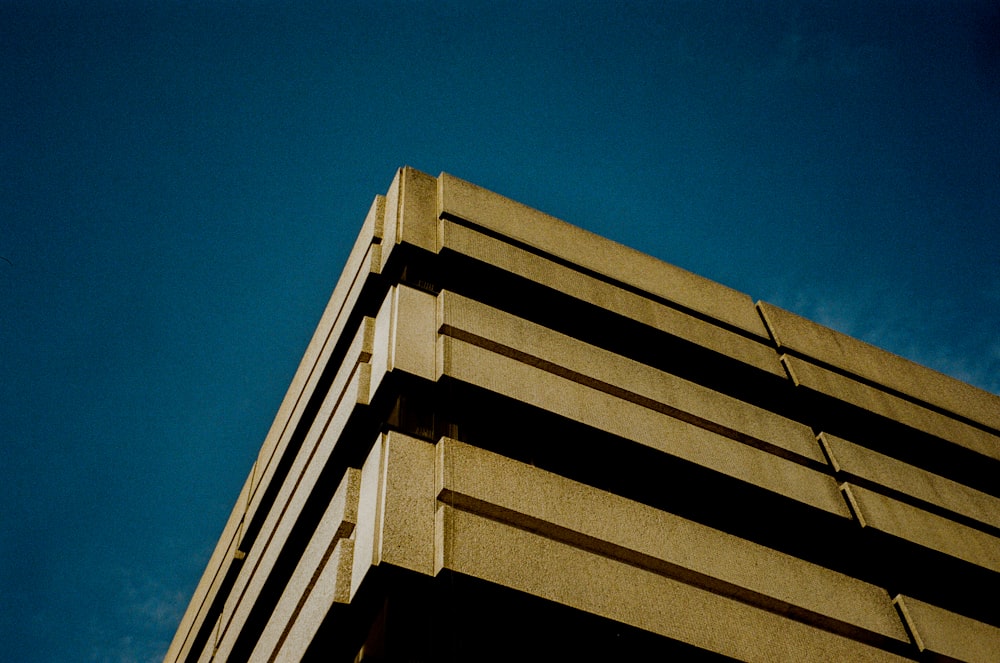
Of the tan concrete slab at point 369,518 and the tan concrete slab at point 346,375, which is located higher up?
the tan concrete slab at point 346,375

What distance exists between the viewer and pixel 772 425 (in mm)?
10406

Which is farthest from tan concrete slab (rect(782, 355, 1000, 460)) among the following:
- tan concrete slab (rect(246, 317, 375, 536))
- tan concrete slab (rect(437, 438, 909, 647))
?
tan concrete slab (rect(246, 317, 375, 536))

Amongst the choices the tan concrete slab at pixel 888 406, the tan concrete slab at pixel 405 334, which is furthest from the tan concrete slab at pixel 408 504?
the tan concrete slab at pixel 888 406

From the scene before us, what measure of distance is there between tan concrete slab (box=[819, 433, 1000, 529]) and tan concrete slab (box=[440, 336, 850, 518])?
50cm

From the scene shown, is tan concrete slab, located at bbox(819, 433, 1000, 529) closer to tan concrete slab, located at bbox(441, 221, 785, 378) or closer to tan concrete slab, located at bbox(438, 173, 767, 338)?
tan concrete slab, located at bbox(441, 221, 785, 378)

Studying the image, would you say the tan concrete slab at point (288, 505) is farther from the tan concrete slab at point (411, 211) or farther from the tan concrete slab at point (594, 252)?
the tan concrete slab at point (594, 252)

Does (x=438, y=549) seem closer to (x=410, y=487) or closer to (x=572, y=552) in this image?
(x=410, y=487)

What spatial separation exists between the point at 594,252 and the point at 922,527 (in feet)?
15.7

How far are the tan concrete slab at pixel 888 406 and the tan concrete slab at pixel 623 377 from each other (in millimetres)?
953

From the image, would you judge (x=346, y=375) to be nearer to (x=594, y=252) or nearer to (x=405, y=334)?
(x=405, y=334)

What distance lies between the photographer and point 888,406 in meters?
11.8

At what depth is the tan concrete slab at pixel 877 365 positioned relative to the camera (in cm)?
1216

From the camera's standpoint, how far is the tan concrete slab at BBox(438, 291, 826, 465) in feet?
29.9

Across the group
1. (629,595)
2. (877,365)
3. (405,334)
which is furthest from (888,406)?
(405,334)
